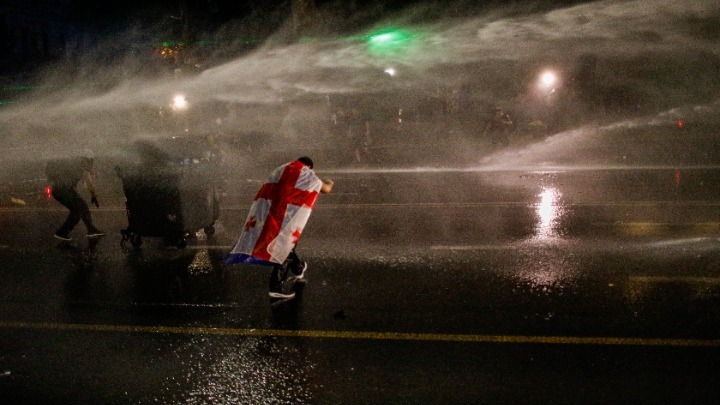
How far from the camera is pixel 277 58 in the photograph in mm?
25609

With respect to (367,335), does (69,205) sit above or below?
above

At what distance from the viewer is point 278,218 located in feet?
21.1

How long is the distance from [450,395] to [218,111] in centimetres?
2425

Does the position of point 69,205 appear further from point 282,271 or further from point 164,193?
point 282,271

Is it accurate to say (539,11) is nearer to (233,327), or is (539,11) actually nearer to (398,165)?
(398,165)

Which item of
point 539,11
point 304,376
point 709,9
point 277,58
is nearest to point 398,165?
point 539,11

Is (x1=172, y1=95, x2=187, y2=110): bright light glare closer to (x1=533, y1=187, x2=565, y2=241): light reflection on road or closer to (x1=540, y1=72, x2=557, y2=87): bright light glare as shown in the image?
(x1=540, y1=72, x2=557, y2=87): bright light glare

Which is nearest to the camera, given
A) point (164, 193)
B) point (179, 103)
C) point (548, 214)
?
point (164, 193)

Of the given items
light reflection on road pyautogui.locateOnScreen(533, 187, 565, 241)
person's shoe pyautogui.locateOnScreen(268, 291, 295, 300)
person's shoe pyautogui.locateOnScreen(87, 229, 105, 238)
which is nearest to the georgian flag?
person's shoe pyautogui.locateOnScreen(268, 291, 295, 300)

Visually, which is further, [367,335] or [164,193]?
[164,193]

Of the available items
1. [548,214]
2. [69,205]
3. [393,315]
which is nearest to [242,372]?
[393,315]

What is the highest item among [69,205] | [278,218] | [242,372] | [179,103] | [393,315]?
[278,218]

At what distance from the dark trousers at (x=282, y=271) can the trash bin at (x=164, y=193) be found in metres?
2.67

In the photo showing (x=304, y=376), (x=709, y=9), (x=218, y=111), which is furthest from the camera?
(x=218, y=111)
